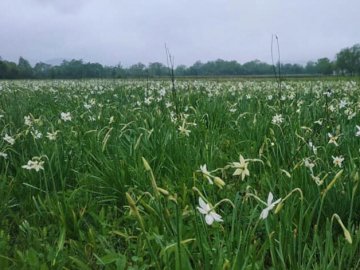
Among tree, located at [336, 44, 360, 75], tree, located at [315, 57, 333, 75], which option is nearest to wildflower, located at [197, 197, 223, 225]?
tree, located at [315, 57, 333, 75]

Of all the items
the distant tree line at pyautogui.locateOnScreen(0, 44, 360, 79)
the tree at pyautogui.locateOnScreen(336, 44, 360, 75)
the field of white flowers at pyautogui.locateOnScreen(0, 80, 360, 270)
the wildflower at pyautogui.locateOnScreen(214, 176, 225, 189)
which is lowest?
the field of white flowers at pyautogui.locateOnScreen(0, 80, 360, 270)

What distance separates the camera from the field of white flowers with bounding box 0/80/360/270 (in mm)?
2121

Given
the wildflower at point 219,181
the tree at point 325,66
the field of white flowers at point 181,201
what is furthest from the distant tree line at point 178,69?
the wildflower at point 219,181

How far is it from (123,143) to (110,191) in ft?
3.08

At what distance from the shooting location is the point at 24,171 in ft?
12.6

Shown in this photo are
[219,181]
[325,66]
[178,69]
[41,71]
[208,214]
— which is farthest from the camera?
[325,66]

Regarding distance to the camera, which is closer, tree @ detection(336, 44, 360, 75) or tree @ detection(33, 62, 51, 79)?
tree @ detection(33, 62, 51, 79)

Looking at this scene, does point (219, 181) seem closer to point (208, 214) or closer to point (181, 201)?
point (208, 214)

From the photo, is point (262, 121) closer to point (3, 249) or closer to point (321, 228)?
point (321, 228)

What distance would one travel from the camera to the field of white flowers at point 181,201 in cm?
212

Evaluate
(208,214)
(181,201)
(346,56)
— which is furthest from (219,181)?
(346,56)

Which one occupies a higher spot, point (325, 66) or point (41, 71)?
point (41, 71)

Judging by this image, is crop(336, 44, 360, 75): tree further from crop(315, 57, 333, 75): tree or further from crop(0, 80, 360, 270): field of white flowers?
crop(0, 80, 360, 270): field of white flowers

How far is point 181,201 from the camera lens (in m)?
3.31
